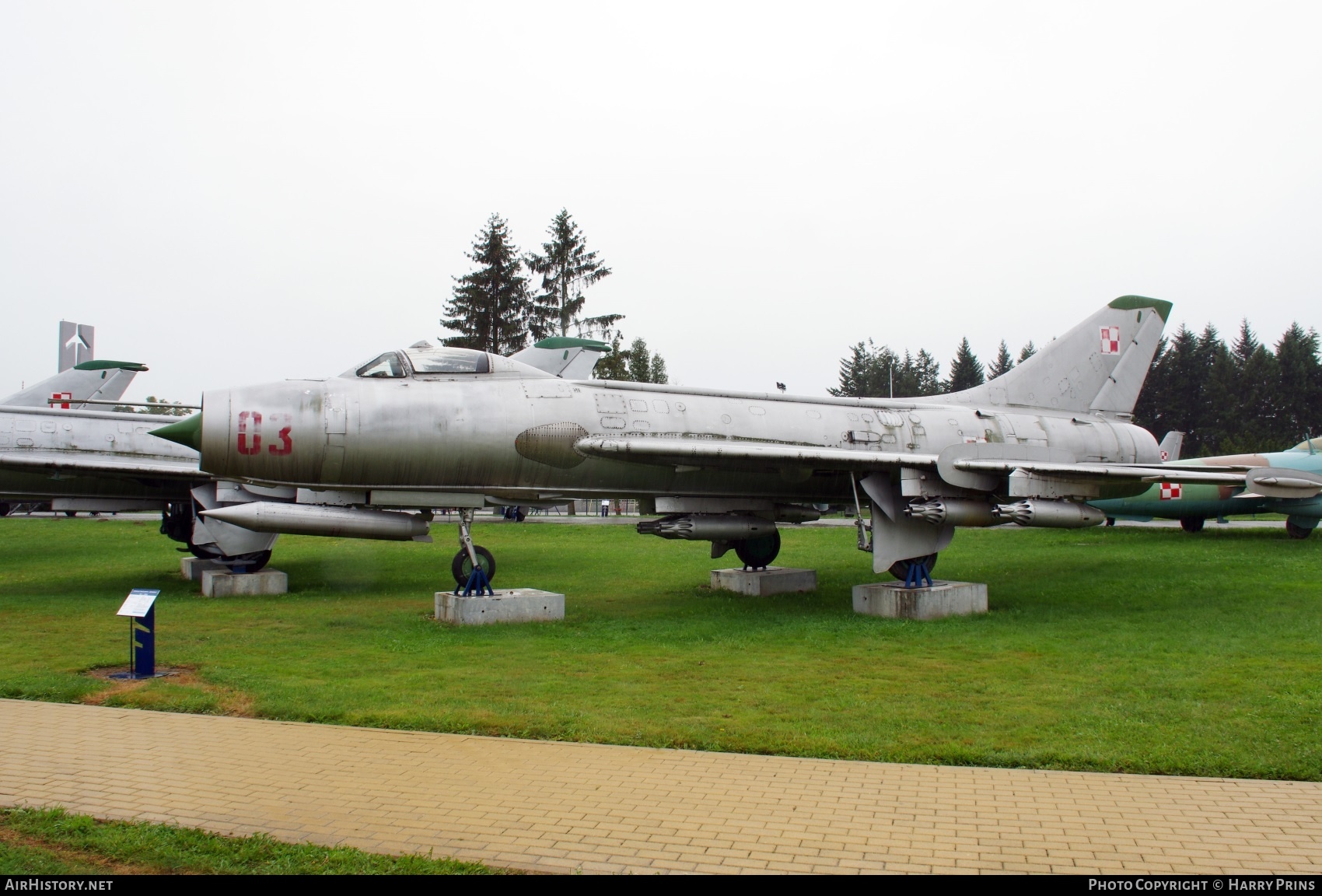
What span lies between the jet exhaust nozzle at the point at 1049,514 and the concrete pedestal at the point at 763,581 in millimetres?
3475

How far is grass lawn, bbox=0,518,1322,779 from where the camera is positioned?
21.0ft

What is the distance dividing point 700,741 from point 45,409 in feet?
50.9

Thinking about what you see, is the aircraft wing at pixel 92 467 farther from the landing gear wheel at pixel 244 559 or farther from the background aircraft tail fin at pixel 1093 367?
the background aircraft tail fin at pixel 1093 367

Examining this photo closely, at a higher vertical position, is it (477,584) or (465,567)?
(465,567)

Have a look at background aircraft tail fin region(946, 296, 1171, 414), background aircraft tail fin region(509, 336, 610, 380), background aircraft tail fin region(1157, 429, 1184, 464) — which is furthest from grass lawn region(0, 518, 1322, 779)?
background aircraft tail fin region(1157, 429, 1184, 464)

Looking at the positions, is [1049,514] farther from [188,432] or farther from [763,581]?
[188,432]

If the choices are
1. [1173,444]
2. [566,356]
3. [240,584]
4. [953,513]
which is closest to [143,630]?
[240,584]

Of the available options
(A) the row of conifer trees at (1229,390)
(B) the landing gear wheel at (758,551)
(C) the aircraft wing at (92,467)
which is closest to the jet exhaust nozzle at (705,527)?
(B) the landing gear wheel at (758,551)

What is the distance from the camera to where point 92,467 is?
1530 cm

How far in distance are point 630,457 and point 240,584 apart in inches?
304

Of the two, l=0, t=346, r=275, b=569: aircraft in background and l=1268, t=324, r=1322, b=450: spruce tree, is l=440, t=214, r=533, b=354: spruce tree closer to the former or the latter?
l=0, t=346, r=275, b=569: aircraft in background

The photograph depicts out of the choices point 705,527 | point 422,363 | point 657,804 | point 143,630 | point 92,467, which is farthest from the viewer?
point 92,467

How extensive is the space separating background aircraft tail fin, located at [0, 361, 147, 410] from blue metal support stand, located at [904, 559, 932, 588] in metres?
17.1

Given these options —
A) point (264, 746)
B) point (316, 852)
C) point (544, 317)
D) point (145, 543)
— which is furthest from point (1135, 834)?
point (544, 317)
